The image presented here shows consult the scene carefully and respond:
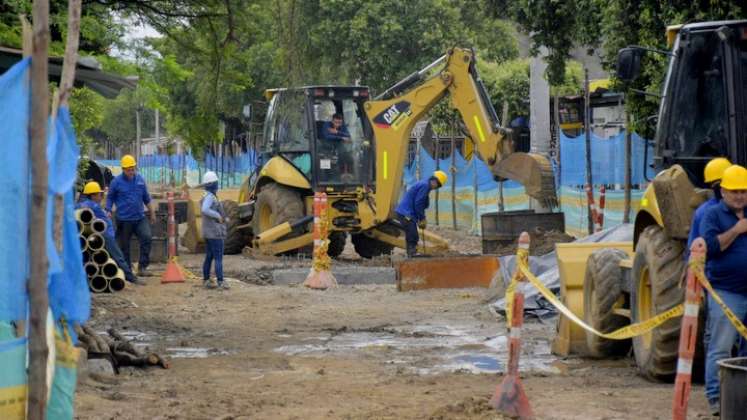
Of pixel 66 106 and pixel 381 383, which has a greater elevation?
pixel 66 106

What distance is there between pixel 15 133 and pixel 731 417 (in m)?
4.16

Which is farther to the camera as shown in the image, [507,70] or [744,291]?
[507,70]

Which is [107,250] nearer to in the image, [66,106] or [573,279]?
[573,279]

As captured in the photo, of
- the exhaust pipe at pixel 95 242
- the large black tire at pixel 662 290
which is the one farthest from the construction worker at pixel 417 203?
the large black tire at pixel 662 290

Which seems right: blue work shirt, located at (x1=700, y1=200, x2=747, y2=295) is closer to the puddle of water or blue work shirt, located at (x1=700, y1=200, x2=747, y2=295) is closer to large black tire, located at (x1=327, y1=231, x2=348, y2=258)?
the puddle of water

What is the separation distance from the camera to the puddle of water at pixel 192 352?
1309cm

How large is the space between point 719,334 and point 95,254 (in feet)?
36.4

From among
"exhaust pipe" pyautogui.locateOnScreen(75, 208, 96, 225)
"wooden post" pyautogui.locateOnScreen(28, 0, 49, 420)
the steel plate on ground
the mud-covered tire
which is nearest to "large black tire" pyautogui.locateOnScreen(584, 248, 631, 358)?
"wooden post" pyautogui.locateOnScreen(28, 0, 49, 420)

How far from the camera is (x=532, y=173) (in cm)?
2020

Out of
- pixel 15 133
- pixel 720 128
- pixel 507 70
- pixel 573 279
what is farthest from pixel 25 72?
pixel 507 70

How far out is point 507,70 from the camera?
40344mm

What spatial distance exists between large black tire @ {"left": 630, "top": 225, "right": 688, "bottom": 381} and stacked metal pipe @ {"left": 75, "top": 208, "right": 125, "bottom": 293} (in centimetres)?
935

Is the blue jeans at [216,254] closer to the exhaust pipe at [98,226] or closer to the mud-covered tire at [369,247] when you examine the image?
the exhaust pipe at [98,226]

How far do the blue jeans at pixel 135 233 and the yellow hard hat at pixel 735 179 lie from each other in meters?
13.2
